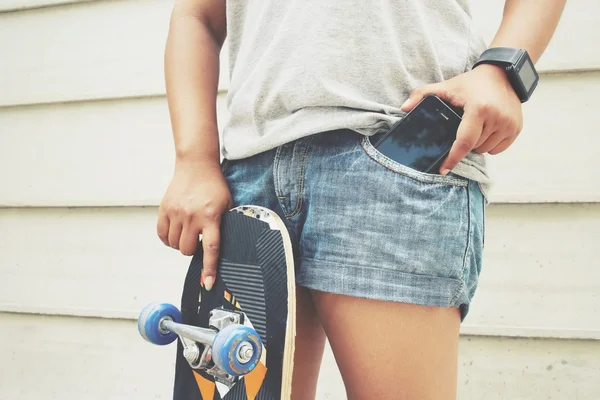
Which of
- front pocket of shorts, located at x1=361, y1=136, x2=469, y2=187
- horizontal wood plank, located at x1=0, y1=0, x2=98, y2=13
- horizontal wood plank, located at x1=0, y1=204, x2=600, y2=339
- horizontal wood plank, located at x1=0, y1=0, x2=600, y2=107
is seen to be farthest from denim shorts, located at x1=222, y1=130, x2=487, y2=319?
horizontal wood plank, located at x1=0, y1=0, x2=98, y2=13

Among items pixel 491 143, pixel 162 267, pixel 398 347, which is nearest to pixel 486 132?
pixel 491 143

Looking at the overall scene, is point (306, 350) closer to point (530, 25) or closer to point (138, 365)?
point (530, 25)

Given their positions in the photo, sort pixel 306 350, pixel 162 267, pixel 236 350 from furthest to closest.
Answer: pixel 162 267 → pixel 306 350 → pixel 236 350

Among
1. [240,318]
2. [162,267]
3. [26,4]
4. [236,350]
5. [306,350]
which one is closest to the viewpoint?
[236,350]

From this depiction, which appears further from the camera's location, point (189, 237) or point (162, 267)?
point (162, 267)

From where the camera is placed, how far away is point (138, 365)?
5.87 feet

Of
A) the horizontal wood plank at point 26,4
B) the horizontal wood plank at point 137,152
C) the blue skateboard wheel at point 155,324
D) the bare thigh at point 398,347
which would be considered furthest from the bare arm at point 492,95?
the horizontal wood plank at point 26,4

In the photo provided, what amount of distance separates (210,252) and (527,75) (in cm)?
49

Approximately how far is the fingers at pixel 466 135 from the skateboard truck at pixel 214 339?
1.05 ft

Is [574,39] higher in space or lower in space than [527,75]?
lower

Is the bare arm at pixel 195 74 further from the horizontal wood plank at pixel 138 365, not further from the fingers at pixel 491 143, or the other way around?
the horizontal wood plank at pixel 138 365

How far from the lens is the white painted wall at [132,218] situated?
141cm

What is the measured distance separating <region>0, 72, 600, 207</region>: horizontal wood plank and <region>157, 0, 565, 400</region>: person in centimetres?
79

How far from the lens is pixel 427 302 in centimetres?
61
